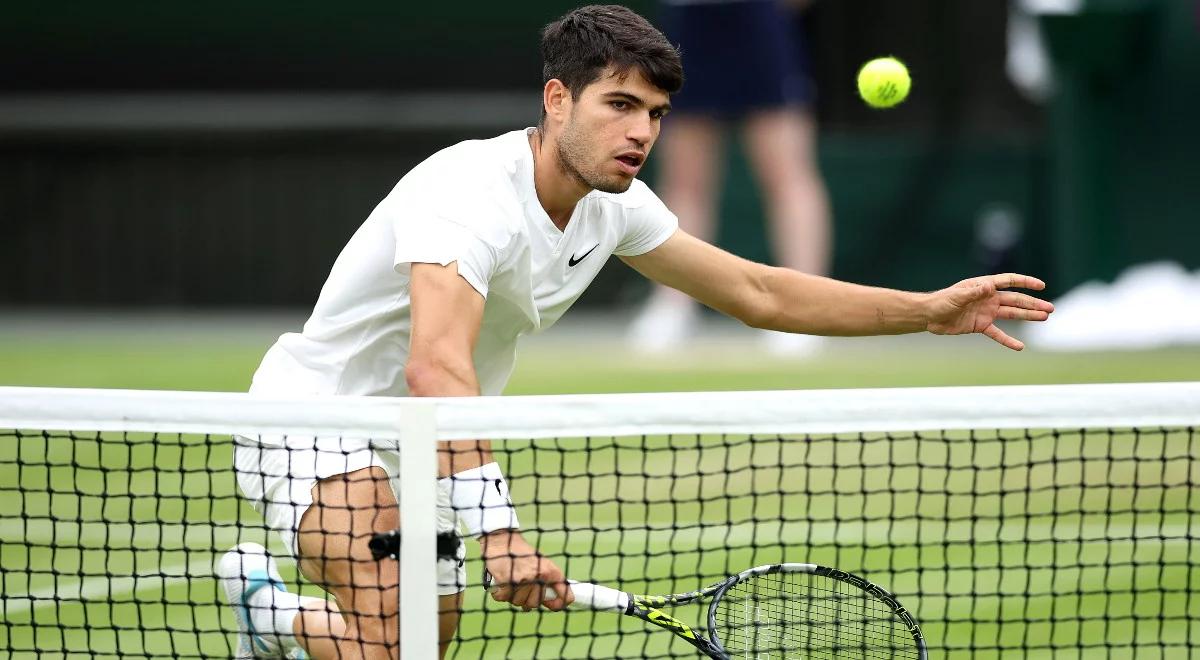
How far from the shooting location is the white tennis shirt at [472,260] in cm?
306

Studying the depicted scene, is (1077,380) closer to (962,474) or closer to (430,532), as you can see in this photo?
(962,474)

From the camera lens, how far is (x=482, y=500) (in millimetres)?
2895

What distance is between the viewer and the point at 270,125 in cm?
1005

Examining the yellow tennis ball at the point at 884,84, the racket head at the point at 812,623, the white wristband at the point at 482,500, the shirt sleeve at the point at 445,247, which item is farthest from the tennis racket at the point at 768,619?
the yellow tennis ball at the point at 884,84

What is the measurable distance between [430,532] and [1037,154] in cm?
727

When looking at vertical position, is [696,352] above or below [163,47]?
below

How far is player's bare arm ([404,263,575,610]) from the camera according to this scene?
2.74 metres

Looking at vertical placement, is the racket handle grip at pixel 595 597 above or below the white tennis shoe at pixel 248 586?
above

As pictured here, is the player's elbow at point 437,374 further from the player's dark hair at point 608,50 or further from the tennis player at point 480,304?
the player's dark hair at point 608,50

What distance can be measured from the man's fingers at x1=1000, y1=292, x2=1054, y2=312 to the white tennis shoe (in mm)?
1631

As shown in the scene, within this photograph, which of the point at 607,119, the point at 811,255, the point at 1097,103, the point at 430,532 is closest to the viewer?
the point at 430,532

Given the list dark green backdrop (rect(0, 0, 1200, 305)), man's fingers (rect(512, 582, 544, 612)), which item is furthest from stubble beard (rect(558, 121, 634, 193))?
dark green backdrop (rect(0, 0, 1200, 305))

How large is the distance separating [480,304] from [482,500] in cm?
35

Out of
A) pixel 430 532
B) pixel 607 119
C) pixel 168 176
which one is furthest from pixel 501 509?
pixel 168 176
